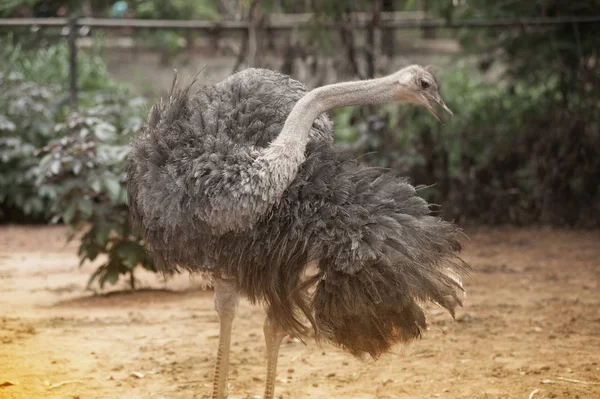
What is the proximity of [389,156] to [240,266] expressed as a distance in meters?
6.15

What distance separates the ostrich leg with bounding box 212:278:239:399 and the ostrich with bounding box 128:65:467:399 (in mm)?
15

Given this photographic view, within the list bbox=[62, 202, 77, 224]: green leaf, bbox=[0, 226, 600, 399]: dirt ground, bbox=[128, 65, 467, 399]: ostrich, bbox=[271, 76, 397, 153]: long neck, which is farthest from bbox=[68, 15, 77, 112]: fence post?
bbox=[271, 76, 397, 153]: long neck

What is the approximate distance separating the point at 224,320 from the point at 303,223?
0.83 m

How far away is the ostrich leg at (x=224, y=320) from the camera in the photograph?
4535 mm

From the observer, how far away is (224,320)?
4582mm

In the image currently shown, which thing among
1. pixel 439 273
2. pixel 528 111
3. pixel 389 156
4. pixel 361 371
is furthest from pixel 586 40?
pixel 439 273

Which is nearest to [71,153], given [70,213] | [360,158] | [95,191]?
[95,191]

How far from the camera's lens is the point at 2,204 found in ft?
38.3

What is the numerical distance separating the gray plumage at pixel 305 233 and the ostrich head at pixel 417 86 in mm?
398

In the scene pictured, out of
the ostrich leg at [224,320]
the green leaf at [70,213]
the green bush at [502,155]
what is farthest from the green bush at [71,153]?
the green bush at [502,155]

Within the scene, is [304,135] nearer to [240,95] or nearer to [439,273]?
[240,95]

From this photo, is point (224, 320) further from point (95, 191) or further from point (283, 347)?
point (95, 191)

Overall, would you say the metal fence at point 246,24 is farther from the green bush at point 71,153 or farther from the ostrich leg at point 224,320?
the ostrich leg at point 224,320

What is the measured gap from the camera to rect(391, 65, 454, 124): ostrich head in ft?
14.3
